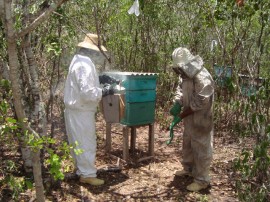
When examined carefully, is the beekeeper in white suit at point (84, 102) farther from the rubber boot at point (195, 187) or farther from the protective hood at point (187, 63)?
the rubber boot at point (195, 187)

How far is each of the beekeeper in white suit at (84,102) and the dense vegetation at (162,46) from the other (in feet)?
1.24

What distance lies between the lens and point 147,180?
15.1 feet

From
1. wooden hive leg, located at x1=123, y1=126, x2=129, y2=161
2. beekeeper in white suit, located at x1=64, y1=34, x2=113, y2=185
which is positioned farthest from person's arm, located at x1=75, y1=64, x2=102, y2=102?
wooden hive leg, located at x1=123, y1=126, x2=129, y2=161

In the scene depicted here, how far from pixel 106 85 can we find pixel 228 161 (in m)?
2.29

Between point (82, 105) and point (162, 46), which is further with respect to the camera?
point (162, 46)

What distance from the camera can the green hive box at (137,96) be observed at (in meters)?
4.71

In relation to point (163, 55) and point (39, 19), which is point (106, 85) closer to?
point (39, 19)

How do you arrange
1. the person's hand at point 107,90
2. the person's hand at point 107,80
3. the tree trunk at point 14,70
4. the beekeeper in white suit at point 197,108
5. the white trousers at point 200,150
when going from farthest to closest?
the person's hand at point 107,80 → the person's hand at point 107,90 → the white trousers at point 200,150 → the beekeeper in white suit at point 197,108 → the tree trunk at point 14,70

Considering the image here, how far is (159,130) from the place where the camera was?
714 centimetres

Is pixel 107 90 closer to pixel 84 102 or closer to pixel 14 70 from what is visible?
pixel 84 102

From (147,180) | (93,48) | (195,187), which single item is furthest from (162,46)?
(195,187)

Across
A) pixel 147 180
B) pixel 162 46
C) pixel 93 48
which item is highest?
pixel 162 46

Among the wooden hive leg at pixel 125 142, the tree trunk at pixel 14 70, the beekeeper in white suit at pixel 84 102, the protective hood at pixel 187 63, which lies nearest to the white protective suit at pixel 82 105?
the beekeeper in white suit at pixel 84 102

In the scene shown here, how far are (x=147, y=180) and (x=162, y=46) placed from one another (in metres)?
4.95
